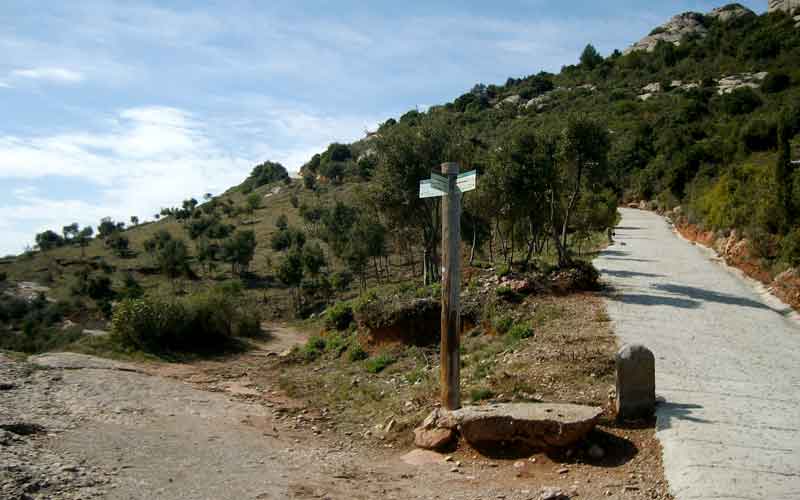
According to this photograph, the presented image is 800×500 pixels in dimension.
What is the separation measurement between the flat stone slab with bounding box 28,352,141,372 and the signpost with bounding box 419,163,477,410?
10680 millimetres

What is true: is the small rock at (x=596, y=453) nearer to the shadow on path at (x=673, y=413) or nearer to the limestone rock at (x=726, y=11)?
the shadow on path at (x=673, y=413)

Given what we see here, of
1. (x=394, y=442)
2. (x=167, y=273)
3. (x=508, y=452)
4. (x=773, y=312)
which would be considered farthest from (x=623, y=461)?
(x=167, y=273)

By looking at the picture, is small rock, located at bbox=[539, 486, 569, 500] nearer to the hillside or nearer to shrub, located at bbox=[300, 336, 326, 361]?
the hillside

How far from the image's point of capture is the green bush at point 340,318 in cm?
2066

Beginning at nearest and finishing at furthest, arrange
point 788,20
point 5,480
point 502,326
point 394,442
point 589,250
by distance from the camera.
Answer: point 5,480 → point 394,442 → point 502,326 → point 589,250 → point 788,20

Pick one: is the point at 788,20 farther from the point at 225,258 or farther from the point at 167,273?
the point at 167,273

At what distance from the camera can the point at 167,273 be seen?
50.9m

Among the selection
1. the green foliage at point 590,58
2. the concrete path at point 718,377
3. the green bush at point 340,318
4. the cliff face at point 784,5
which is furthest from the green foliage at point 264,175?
the concrete path at point 718,377

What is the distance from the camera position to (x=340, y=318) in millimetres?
20781

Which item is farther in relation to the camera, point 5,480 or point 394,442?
point 394,442

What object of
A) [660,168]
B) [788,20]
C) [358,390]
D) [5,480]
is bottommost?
[358,390]

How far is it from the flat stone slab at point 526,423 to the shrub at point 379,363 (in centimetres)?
657

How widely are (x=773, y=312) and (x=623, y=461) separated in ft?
32.6

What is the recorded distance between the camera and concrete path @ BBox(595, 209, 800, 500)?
6.06 metres
